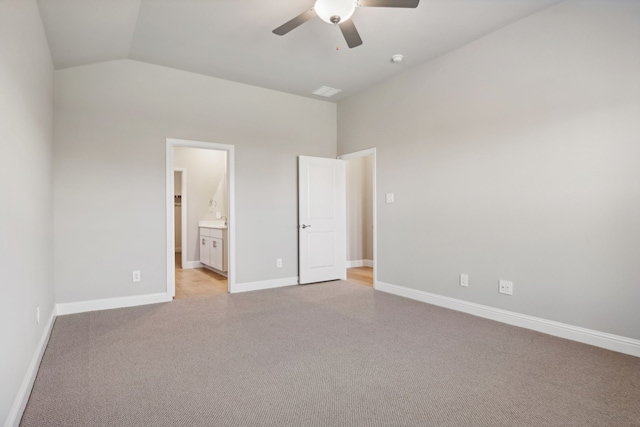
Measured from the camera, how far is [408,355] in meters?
2.57

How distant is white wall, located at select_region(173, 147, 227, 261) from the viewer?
6832 mm

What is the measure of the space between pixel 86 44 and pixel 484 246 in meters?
4.45

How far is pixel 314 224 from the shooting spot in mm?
5195

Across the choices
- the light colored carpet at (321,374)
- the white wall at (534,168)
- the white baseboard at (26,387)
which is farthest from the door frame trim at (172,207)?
the white wall at (534,168)

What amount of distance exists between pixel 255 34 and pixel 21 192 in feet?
7.89

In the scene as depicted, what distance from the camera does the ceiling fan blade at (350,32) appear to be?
8.40ft

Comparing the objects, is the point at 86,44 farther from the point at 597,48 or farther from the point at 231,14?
the point at 597,48

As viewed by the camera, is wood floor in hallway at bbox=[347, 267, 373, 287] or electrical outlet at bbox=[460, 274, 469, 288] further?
wood floor in hallway at bbox=[347, 267, 373, 287]

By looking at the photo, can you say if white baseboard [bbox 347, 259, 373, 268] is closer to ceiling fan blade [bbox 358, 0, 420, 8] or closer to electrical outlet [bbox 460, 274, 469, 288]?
electrical outlet [bbox 460, 274, 469, 288]

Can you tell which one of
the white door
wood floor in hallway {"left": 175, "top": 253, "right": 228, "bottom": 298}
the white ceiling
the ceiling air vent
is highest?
the ceiling air vent

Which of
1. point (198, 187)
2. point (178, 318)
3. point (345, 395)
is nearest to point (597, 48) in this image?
point (345, 395)

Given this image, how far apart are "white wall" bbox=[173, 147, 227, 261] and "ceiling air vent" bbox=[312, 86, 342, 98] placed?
2804mm

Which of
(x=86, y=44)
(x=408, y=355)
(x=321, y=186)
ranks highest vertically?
(x=86, y=44)

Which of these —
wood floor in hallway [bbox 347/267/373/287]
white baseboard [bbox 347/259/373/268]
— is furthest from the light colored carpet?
white baseboard [bbox 347/259/373/268]
